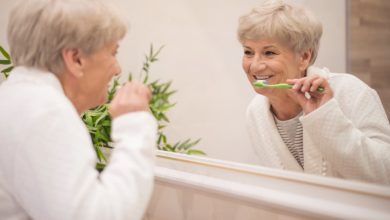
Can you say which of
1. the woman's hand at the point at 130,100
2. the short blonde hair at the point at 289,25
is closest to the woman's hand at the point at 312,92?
the short blonde hair at the point at 289,25

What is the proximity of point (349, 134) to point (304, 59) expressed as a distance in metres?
0.28

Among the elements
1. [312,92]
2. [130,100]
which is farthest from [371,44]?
[130,100]

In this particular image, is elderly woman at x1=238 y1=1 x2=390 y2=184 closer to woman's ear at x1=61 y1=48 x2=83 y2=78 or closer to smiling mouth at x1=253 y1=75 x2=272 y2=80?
smiling mouth at x1=253 y1=75 x2=272 y2=80

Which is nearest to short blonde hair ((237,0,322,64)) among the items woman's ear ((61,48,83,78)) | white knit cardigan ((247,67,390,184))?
white knit cardigan ((247,67,390,184))

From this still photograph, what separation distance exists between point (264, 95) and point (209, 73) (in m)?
0.33

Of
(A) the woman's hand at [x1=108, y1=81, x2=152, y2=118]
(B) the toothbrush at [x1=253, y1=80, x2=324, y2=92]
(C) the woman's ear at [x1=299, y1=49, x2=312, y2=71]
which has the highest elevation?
(A) the woman's hand at [x1=108, y1=81, x2=152, y2=118]

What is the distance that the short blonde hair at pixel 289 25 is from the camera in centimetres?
114

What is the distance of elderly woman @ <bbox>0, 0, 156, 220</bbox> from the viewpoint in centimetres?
65

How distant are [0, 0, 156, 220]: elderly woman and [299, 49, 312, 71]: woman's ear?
Answer: 558mm

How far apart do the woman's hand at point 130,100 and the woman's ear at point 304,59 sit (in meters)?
0.56

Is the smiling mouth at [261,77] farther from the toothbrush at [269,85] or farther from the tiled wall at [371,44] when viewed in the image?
the tiled wall at [371,44]

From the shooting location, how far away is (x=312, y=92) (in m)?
1.06

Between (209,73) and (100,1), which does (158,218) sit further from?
(100,1)

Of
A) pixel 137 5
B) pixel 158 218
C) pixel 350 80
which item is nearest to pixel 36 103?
pixel 158 218
